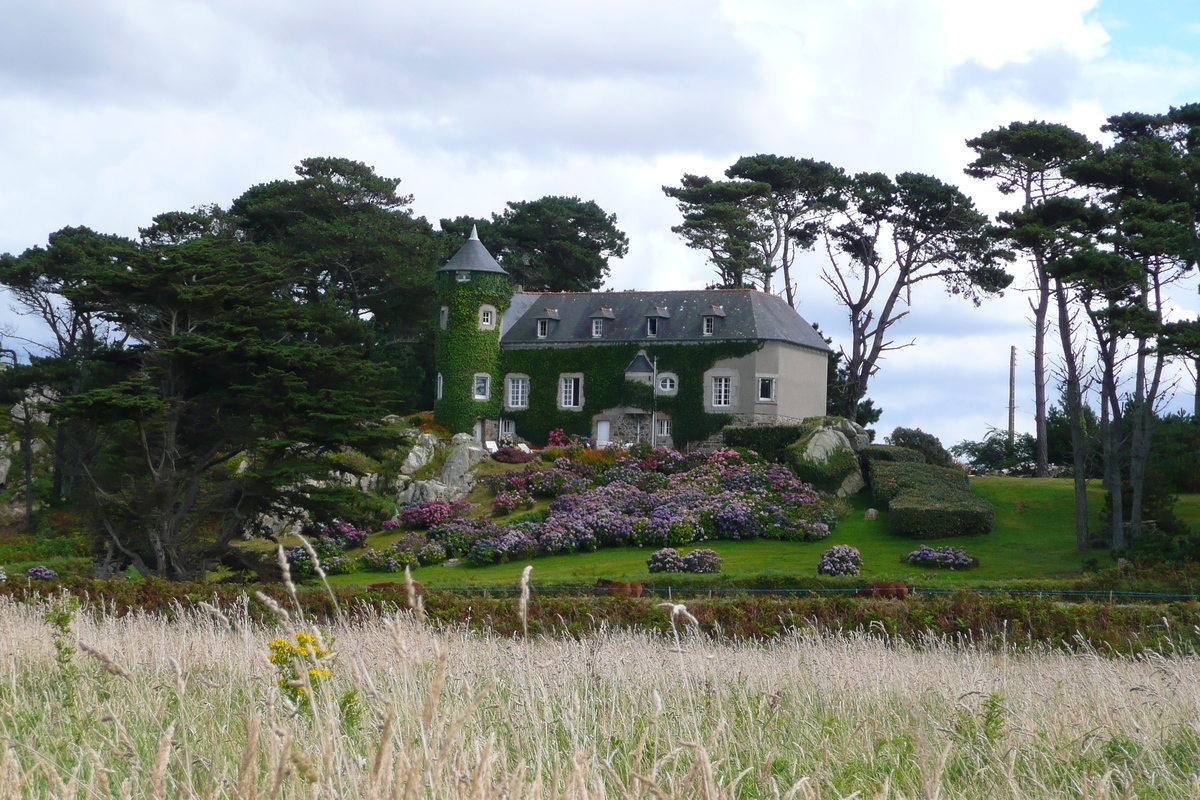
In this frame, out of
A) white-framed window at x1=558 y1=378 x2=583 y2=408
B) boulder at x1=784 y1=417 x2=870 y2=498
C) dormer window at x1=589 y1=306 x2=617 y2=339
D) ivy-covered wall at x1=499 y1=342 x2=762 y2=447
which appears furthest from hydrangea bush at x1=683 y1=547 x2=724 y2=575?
dormer window at x1=589 y1=306 x2=617 y2=339

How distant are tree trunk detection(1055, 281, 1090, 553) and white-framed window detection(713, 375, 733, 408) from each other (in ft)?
46.0

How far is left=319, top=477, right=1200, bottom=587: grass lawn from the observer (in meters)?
20.9

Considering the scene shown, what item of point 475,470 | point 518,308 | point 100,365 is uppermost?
point 518,308

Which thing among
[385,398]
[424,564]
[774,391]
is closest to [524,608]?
[385,398]

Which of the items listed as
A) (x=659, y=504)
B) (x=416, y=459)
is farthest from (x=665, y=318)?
(x=659, y=504)

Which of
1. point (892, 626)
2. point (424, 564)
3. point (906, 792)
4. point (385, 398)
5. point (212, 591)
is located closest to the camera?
point (906, 792)

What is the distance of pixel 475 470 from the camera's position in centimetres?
3284

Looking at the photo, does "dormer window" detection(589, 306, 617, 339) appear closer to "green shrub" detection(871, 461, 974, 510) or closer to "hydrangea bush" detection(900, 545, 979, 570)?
"green shrub" detection(871, 461, 974, 510)

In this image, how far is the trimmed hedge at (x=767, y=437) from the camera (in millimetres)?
32188

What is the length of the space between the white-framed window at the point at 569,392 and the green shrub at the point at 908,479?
38.9 ft

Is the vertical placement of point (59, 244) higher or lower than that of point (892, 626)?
higher

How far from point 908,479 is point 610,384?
12.4m

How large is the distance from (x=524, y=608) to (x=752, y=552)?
22.9 metres

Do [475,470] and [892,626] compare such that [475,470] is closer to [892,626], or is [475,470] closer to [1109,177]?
[1109,177]
